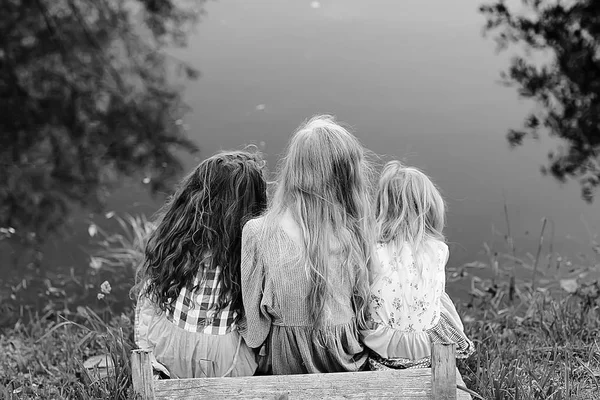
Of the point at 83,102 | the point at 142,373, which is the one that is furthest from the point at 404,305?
the point at 83,102

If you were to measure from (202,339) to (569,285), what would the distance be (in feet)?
6.64

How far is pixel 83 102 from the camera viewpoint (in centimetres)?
543

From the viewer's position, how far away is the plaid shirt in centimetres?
257

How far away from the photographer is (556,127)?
5082 mm

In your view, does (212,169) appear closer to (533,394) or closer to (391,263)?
(391,263)

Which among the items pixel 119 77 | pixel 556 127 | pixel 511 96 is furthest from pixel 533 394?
pixel 119 77

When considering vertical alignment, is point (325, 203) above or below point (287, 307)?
above

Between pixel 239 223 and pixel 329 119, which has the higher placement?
pixel 329 119

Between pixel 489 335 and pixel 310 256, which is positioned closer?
pixel 310 256

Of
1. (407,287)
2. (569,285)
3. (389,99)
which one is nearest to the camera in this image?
(407,287)

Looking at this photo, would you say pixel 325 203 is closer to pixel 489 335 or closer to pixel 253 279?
pixel 253 279

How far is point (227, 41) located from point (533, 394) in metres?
4.38

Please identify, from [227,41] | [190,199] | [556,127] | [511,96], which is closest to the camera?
[190,199]

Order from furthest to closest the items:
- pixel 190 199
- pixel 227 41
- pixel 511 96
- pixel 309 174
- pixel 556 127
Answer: pixel 227 41 < pixel 511 96 < pixel 556 127 < pixel 190 199 < pixel 309 174
